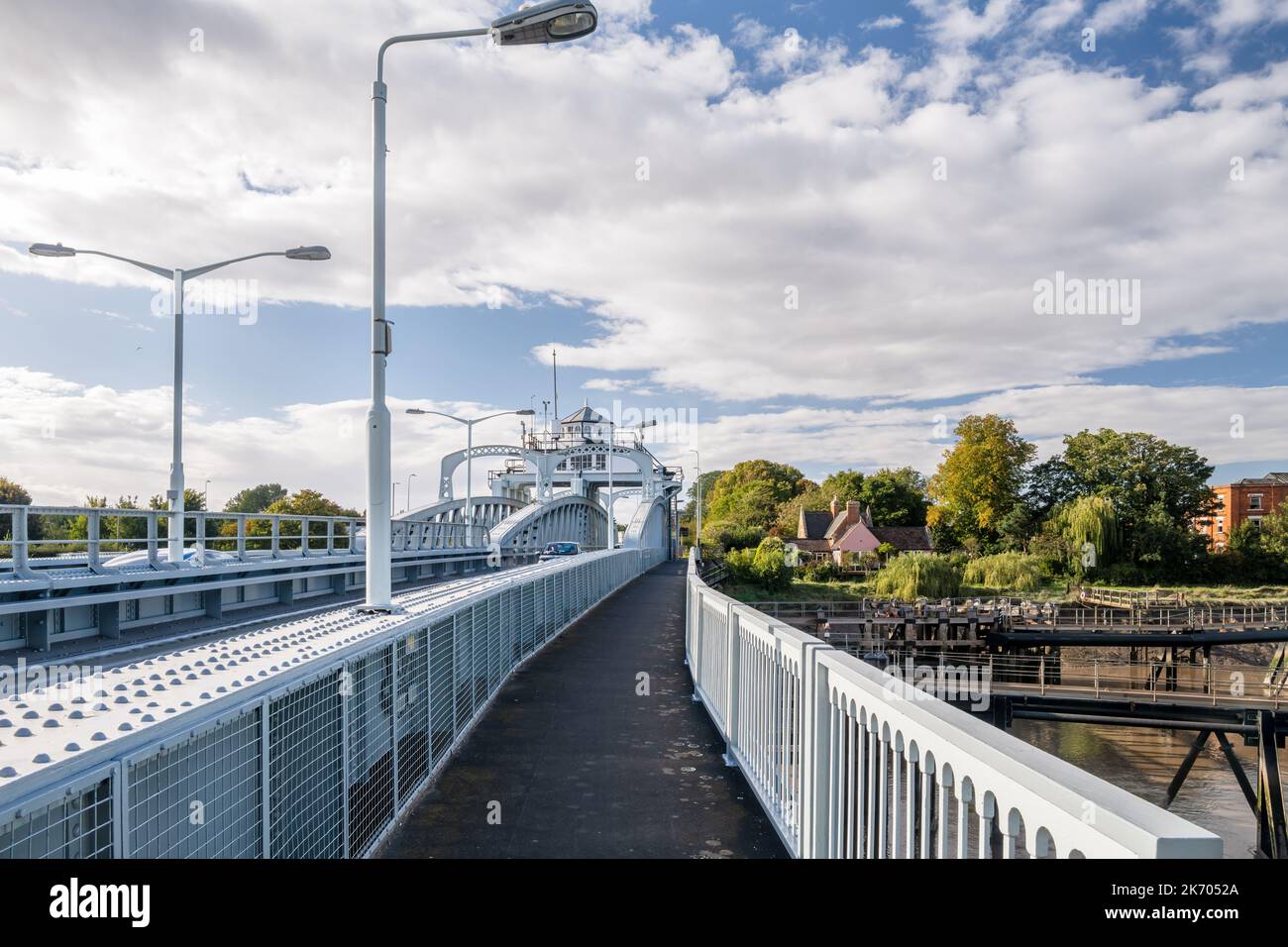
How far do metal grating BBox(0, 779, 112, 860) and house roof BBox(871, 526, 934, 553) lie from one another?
8243 centimetres

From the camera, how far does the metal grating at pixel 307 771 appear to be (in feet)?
12.3

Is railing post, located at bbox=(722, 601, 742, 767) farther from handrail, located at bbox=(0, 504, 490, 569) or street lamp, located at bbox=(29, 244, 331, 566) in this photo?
street lamp, located at bbox=(29, 244, 331, 566)

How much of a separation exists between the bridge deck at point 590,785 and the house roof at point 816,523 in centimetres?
8349

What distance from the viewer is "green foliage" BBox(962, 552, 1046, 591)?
2346 inches

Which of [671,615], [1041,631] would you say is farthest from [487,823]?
[1041,631]

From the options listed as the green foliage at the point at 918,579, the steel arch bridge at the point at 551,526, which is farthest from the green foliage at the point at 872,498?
the steel arch bridge at the point at 551,526

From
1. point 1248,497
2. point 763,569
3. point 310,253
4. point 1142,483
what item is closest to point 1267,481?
point 1248,497

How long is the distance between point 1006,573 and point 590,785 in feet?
198

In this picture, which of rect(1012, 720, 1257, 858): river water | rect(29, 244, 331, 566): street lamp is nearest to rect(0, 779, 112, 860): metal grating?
rect(29, 244, 331, 566): street lamp

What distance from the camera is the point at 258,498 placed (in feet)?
331

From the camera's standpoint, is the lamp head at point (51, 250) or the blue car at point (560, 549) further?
the blue car at point (560, 549)

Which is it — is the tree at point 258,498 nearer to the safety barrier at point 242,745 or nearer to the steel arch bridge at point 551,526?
the steel arch bridge at point 551,526

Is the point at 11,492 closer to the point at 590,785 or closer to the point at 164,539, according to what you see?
the point at 164,539
